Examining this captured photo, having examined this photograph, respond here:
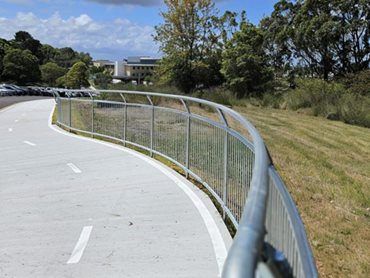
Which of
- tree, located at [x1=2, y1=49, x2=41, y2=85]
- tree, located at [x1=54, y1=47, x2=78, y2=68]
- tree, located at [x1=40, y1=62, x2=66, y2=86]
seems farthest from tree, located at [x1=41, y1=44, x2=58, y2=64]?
tree, located at [x1=2, y1=49, x2=41, y2=85]

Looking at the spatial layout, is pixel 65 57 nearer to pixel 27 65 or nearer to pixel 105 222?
pixel 27 65

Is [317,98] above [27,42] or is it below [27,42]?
below

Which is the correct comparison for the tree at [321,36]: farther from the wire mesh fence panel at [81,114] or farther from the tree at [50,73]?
the tree at [50,73]

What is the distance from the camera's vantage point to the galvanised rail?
172cm

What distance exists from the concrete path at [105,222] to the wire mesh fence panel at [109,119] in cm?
255

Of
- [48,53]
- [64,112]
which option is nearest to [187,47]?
[64,112]

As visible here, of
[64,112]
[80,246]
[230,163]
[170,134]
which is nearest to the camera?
[80,246]

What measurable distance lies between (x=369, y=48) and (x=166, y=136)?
37.6 metres

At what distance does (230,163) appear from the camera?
20.9 feet

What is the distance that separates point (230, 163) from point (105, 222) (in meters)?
1.79

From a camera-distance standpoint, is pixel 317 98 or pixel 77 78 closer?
pixel 317 98

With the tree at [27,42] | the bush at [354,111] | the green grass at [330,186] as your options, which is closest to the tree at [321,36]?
the bush at [354,111]

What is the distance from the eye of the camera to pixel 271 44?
47375mm

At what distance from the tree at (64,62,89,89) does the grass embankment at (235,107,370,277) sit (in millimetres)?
90816
